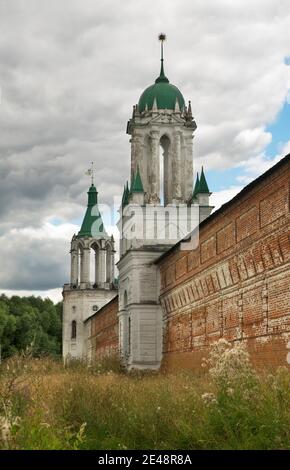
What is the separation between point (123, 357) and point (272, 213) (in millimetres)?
19385

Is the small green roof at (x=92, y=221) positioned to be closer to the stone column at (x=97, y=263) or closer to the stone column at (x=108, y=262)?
the stone column at (x=97, y=263)

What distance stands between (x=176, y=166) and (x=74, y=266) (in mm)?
27054

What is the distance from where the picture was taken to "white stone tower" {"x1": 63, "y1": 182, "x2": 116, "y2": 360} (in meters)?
61.7

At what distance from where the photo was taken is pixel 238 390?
10625mm

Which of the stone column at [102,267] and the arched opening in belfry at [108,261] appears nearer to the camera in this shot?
the stone column at [102,267]

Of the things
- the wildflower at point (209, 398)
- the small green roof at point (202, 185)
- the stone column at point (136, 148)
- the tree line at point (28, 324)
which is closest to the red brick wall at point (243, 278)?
the wildflower at point (209, 398)

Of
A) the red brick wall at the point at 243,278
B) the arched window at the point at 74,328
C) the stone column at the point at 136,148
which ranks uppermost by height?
the stone column at the point at 136,148

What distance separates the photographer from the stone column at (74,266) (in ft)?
207

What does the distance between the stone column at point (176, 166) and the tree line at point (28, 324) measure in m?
31.1

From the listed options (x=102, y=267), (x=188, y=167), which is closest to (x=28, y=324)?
(x=102, y=267)

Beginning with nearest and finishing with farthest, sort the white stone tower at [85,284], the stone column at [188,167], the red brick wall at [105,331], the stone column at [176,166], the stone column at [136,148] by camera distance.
A: the stone column at [176,166] → the stone column at [188,167] → the stone column at [136,148] → the red brick wall at [105,331] → the white stone tower at [85,284]

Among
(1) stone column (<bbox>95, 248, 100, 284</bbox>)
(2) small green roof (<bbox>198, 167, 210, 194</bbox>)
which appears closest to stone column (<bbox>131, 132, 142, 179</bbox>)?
(2) small green roof (<bbox>198, 167, 210, 194</bbox>)

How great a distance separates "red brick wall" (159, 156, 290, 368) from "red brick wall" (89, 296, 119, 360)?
50.0 ft
